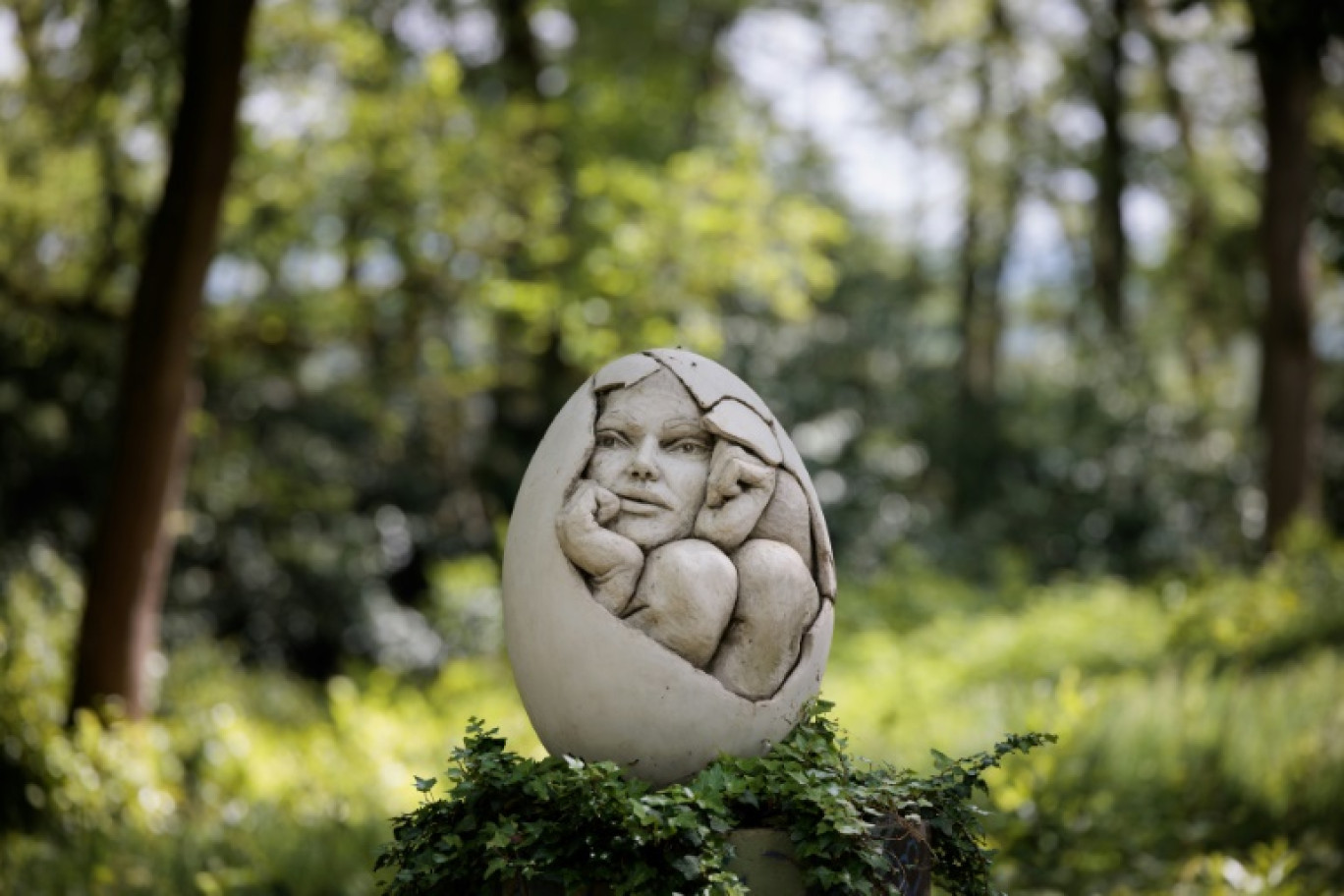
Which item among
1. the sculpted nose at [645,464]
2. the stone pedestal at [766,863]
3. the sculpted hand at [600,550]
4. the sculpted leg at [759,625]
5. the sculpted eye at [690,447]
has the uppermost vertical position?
the sculpted eye at [690,447]

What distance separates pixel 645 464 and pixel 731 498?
28 centimetres

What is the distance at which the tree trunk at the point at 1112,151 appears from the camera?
52.6 ft

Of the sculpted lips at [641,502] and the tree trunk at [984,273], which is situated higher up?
the tree trunk at [984,273]

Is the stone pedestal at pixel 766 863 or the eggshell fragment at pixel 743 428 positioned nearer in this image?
the stone pedestal at pixel 766 863

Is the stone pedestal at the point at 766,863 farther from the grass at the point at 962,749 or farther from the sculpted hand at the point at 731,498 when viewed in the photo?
the grass at the point at 962,749

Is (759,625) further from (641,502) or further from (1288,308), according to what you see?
(1288,308)

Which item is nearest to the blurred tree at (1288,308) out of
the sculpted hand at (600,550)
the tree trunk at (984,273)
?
the tree trunk at (984,273)

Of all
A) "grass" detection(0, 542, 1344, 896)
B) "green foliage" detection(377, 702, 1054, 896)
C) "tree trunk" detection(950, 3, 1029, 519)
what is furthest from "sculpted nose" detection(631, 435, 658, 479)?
"tree trunk" detection(950, 3, 1029, 519)

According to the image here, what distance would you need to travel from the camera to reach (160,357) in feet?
30.6

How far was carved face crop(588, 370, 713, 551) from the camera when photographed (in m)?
4.30

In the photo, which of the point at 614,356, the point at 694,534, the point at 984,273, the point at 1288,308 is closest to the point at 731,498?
the point at 694,534

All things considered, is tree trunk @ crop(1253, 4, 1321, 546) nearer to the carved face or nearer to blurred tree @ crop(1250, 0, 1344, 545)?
blurred tree @ crop(1250, 0, 1344, 545)

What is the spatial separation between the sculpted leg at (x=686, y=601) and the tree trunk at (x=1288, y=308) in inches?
399

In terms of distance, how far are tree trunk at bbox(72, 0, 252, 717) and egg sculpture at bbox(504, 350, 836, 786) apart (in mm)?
5577
